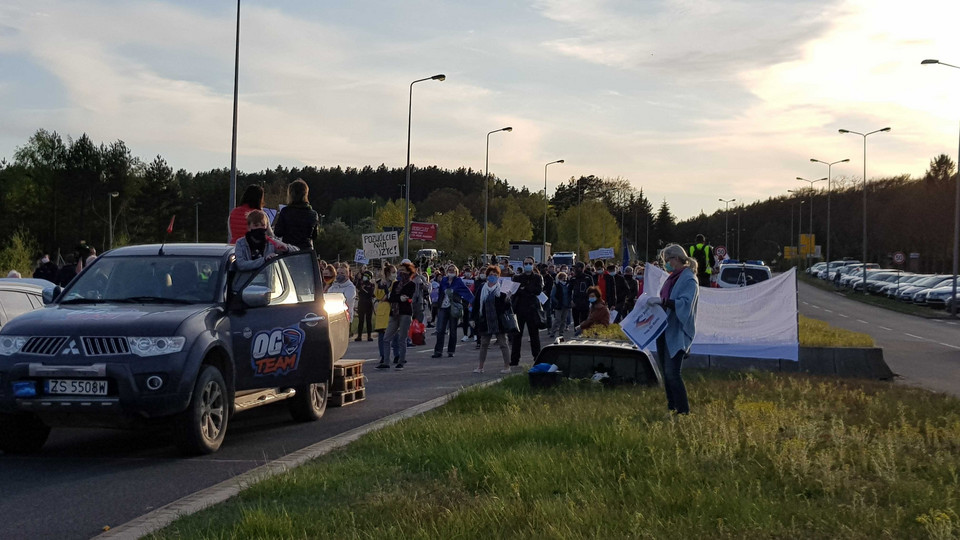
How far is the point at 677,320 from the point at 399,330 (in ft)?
27.7

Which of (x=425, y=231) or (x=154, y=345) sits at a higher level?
(x=425, y=231)

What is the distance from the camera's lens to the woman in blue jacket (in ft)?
35.0

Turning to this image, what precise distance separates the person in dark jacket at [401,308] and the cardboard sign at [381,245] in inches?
816

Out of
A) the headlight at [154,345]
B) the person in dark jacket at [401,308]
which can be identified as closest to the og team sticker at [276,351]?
the headlight at [154,345]

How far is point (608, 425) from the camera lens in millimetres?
9266

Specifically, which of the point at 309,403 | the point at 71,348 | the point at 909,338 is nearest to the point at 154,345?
the point at 71,348

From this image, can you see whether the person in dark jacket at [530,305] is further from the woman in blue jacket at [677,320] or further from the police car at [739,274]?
the police car at [739,274]

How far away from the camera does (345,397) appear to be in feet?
43.3

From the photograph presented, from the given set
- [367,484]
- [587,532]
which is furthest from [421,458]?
[587,532]

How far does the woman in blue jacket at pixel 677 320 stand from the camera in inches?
420

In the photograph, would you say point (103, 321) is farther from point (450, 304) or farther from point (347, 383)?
point (450, 304)

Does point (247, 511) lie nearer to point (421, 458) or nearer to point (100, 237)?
point (421, 458)

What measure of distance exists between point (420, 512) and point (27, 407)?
405 cm

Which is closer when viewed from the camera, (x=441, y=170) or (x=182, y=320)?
(x=182, y=320)
